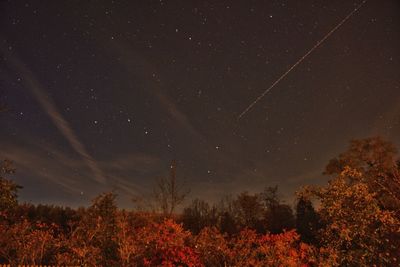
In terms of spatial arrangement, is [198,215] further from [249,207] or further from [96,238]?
[96,238]

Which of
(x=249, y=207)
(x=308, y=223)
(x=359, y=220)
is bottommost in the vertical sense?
(x=359, y=220)

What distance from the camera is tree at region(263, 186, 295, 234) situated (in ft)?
108

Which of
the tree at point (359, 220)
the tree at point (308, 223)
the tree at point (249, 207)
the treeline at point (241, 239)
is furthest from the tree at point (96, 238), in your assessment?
the tree at point (249, 207)

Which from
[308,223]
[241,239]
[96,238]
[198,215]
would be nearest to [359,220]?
[241,239]

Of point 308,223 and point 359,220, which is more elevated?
point 308,223

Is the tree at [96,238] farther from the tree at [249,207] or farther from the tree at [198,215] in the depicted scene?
the tree at [249,207]

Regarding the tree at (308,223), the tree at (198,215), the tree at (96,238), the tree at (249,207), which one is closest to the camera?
the tree at (96,238)

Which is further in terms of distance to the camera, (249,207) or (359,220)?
(249,207)

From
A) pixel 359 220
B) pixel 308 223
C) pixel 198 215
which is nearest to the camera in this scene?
pixel 359 220

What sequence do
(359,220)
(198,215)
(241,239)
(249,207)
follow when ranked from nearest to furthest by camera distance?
(359,220) → (241,239) → (198,215) → (249,207)

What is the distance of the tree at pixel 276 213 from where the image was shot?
108 feet

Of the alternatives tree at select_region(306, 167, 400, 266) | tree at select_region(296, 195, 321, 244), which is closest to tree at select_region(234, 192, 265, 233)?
tree at select_region(296, 195, 321, 244)

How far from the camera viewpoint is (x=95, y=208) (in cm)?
2030

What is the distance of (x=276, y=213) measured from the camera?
3850 cm
